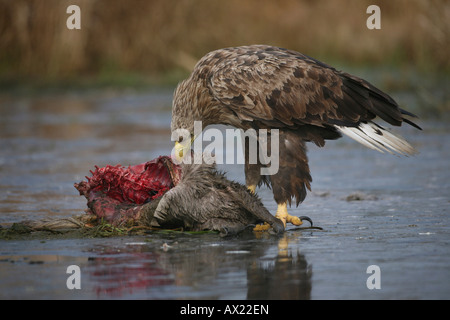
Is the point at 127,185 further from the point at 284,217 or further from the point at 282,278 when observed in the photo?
the point at 282,278

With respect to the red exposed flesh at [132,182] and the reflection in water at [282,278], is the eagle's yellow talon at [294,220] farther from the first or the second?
the reflection in water at [282,278]

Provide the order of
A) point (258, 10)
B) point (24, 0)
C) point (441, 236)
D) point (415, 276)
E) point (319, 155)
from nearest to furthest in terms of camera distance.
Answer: point (415, 276), point (441, 236), point (319, 155), point (24, 0), point (258, 10)

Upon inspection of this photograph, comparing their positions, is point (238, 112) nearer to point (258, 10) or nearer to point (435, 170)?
point (435, 170)

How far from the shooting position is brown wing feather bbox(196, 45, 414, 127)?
25.0ft

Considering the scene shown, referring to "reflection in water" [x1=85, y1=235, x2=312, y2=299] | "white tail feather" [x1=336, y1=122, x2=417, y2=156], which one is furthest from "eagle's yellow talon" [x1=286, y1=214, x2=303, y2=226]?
"white tail feather" [x1=336, y1=122, x2=417, y2=156]

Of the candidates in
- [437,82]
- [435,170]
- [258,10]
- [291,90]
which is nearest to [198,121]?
[291,90]

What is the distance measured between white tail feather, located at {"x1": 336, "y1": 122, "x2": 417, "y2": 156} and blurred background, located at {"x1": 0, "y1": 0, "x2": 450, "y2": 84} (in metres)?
11.2

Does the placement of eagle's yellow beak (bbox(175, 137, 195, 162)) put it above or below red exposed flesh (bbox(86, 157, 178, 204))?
above

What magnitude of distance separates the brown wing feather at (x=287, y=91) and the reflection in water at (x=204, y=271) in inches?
58.1

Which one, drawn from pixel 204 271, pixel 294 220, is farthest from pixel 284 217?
pixel 204 271

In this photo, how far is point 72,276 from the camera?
5492 millimetres

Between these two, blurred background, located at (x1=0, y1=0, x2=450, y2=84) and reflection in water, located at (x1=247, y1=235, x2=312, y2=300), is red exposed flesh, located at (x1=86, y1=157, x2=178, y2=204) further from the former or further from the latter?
blurred background, located at (x1=0, y1=0, x2=450, y2=84)

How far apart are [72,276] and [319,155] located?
23.4 feet

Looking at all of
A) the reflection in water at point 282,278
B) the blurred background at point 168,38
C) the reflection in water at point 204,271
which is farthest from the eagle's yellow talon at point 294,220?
the blurred background at point 168,38
